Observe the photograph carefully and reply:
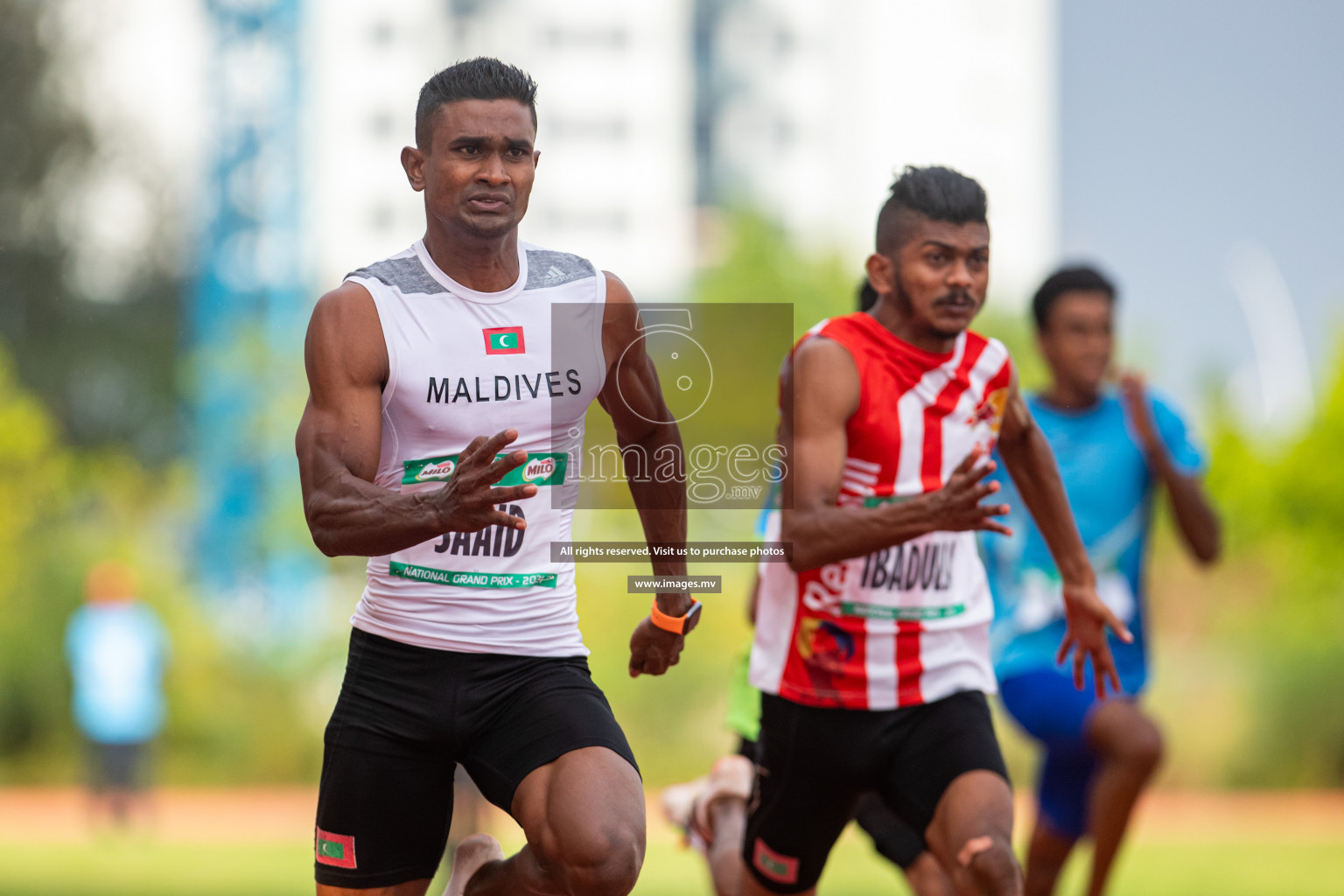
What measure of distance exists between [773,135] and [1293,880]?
5865 centimetres

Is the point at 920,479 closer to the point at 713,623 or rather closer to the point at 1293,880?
the point at 1293,880

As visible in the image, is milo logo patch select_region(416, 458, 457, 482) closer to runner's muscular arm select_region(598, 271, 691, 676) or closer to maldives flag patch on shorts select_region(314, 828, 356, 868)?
runner's muscular arm select_region(598, 271, 691, 676)

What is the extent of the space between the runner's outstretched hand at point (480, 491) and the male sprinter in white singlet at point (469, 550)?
40 centimetres

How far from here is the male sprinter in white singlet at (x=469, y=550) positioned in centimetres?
376

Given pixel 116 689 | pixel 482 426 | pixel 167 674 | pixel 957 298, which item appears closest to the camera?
pixel 482 426

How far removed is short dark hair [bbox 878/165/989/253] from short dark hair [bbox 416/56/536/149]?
1174 millimetres

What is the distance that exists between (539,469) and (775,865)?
1605 millimetres

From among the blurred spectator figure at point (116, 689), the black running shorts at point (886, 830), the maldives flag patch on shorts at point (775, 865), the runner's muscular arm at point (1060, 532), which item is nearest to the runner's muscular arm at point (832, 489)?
the runner's muscular arm at point (1060, 532)

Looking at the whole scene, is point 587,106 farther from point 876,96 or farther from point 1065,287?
point 1065,287

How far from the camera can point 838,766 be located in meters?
4.57

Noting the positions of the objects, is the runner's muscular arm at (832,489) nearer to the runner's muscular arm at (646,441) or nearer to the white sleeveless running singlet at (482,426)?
the runner's muscular arm at (646,441)

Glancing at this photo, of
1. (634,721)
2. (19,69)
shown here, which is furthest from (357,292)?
(19,69)

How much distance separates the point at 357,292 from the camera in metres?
3.84

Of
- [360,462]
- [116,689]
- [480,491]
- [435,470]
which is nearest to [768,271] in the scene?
[116,689]
